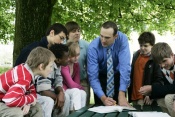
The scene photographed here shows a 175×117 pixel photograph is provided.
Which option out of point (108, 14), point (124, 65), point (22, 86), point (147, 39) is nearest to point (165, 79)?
point (124, 65)

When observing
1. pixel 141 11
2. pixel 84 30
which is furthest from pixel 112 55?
pixel 141 11

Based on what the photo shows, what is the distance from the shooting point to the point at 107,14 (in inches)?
417

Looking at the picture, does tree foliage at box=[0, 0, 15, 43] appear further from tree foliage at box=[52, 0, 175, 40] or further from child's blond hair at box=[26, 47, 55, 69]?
child's blond hair at box=[26, 47, 55, 69]

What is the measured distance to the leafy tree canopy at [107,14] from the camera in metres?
10.4

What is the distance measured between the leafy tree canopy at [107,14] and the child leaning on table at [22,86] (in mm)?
6359

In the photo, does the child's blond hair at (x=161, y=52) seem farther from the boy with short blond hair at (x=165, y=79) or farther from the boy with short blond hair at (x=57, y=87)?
the boy with short blond hair at (x=57, y=87)

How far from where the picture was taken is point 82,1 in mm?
10625

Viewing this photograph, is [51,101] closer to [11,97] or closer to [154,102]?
[11,97]

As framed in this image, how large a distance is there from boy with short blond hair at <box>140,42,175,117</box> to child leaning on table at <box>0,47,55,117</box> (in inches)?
52.2

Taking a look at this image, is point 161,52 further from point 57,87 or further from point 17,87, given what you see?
point 17,87

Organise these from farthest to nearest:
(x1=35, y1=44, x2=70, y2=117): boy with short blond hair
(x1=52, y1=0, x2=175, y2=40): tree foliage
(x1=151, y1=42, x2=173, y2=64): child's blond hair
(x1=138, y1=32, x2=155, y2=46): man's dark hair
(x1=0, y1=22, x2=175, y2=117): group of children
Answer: (x1=52, y1=0, x2=175, y2=40): tree foliage < (x1=138, y1=32, x2=155, y2=46): man's dark hair < (x1=35, y1=44, x2=70, y2=117): boy with short blond hair < (x1=151, y1=42, x2=173, y2=64): child's blond hair < (x1=0, y1=22, x2=175, y2=117): group of children

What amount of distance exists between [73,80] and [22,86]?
5.33 feet

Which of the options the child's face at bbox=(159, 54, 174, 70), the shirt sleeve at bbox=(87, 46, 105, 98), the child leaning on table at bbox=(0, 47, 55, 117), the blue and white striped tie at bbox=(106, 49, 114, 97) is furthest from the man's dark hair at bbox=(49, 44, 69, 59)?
the child's face at bbox=(159, 54, 174, 70)

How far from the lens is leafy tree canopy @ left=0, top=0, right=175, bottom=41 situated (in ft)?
34.0
